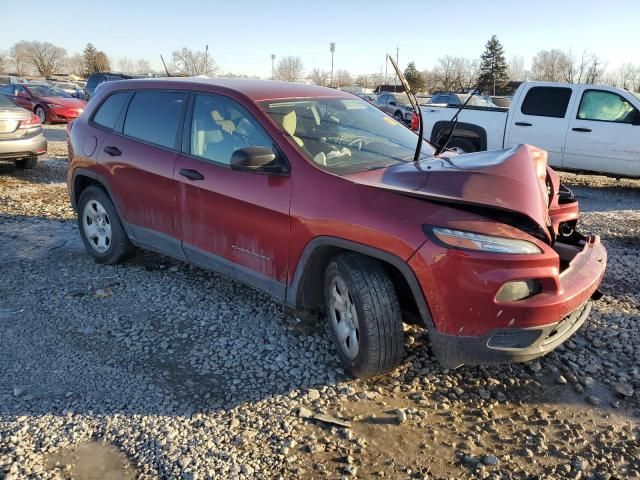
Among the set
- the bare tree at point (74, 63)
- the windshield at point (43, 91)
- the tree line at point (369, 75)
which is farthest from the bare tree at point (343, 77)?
the windshield at point (43, 91)

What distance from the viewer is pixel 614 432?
274 centimetres

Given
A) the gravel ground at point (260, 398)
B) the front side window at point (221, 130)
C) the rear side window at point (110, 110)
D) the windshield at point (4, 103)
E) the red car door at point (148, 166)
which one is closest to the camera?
the gravel ground at point (260, 398)

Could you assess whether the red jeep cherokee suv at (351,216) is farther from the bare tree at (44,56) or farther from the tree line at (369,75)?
the bare tree at (44,56)

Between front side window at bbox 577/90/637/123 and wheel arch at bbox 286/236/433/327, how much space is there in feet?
24.7

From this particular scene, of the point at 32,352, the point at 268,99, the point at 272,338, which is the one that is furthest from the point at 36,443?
the point at 268,99

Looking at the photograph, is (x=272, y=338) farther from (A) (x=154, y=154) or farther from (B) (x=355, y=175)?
(A) (x=154, y=154)

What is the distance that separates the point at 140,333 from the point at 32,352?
2.20ft

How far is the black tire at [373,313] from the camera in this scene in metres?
2.89

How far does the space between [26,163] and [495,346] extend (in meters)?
9.67

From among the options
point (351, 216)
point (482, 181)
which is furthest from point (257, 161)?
point (482, 181)

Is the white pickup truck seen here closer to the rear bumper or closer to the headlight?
the headlight

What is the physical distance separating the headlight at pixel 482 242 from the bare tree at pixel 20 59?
105 metres

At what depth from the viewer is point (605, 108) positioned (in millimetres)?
8906

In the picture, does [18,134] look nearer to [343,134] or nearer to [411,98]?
[343,134]
